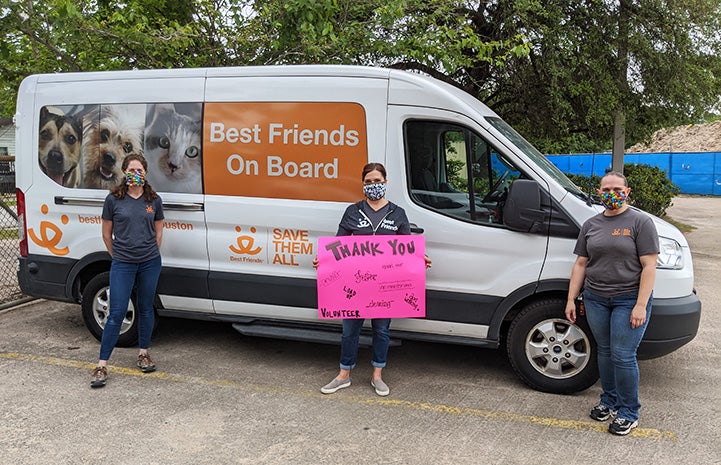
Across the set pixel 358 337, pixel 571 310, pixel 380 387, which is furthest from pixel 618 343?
pixel 358 337

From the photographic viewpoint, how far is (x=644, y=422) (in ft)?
13.2

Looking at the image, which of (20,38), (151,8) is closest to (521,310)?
(151,8)

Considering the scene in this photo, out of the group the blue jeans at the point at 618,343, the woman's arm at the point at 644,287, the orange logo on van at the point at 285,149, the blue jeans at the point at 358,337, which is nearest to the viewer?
the woman's arm at the point at 644,287

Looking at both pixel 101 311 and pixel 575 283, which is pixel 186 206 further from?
pixel 575 283

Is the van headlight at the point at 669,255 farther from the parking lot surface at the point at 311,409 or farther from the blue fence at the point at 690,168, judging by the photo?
the blue fence at the point at 690,168

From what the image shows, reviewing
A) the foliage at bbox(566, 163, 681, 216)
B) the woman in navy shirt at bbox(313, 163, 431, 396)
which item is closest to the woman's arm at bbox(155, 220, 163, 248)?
the woman in navy shirt at bbox(313, 163, 431, 396)

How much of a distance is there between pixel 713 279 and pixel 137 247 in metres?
7.79

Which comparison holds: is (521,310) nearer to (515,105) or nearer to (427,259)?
(427,259)

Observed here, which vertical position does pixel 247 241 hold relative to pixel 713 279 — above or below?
above

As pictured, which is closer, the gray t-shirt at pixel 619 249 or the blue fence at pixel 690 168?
the gray t-shirt at pixel 619 249

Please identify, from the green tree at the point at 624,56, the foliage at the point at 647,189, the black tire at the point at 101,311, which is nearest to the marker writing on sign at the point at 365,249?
the black tire at the point at 101,311

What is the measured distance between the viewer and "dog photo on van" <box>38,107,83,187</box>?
211 inches

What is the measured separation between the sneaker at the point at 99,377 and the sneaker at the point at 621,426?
141 inches

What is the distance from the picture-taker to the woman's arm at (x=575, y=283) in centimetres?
391
